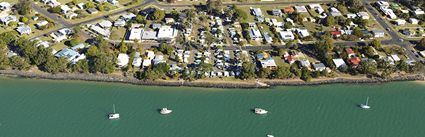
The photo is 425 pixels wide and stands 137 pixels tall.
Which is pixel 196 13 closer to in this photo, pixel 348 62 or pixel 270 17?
pixel 270 17

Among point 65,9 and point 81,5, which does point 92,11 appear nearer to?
point 81,5

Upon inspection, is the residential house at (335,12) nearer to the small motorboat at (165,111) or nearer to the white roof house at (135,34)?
the white roof house at (135,34)

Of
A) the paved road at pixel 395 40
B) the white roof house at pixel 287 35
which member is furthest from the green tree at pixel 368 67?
the white roof house at pixel 287 35

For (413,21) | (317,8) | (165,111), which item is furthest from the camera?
(317,8)

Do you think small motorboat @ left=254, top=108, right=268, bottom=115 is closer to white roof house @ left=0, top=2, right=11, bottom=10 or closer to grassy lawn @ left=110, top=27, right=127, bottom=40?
grassy lawn @ left=110, top=27, right=127, bottom=40

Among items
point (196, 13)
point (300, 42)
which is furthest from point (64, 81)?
point (300, 42)

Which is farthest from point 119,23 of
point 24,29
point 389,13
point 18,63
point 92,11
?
point 389,13

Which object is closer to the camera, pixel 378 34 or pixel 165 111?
pixel 165 111
